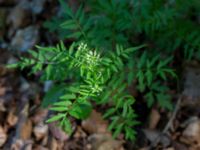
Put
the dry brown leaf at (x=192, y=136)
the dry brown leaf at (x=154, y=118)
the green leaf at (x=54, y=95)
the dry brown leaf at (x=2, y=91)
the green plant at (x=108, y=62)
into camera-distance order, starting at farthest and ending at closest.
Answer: the dry brown leaf at (x=2, y=91)
the dry brown leaf at (x=154, y=118)
the dry brown leaf at (x=192, y=136)
the green leaf at (x=54, y=95)
the green plant at (x=108, y=62)

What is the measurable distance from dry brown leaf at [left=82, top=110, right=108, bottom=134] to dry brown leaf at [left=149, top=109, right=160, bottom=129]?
32cm

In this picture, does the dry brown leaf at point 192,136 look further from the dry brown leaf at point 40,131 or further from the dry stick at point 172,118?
the dry brown leaf at point 40,131

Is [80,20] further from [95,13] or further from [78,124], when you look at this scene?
[78,124]

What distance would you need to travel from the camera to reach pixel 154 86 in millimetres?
2498

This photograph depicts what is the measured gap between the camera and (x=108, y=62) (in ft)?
6.41

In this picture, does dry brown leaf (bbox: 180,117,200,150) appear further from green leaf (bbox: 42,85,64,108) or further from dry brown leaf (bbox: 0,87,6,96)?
dry brown leaf (bbox: 0,87,6,96)

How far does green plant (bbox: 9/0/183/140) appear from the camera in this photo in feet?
6.27

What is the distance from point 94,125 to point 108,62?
775 millimetres

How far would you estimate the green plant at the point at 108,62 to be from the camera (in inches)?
75.2

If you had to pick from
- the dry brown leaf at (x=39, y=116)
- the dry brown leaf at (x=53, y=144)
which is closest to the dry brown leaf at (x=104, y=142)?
the dry brown leaf at (x=53, y=144)

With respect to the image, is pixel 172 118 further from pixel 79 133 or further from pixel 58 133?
pixel 58 133

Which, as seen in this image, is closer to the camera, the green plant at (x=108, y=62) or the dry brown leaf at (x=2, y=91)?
the green plant at (x=108, y=62)

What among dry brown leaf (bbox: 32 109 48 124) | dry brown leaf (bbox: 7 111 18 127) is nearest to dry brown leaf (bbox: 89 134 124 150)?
dry brown leaf (bbox: 32 109 48 124)

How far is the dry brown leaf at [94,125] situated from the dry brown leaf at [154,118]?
315mm
